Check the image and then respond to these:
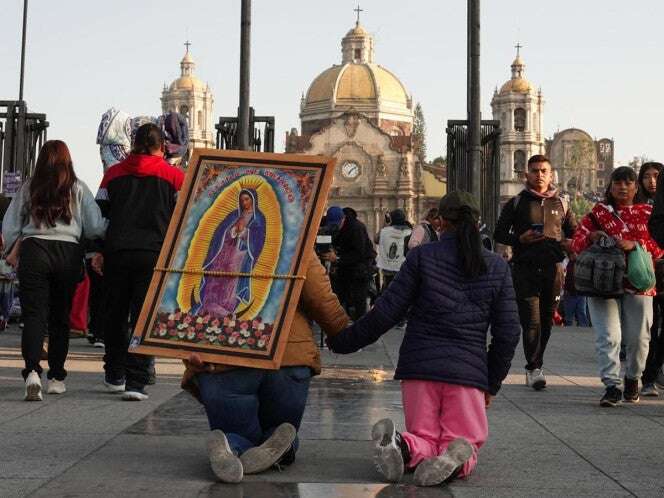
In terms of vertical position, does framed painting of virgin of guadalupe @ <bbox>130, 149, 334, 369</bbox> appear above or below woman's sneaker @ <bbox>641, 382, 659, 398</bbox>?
above

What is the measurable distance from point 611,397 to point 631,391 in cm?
39

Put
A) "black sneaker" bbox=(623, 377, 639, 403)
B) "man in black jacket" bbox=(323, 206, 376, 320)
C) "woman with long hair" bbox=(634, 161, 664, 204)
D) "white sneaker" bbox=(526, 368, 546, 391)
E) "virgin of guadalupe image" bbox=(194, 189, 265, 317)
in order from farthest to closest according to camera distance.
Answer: "man in black jacket" bbox=(323, 206, 376, 320) < "white sneaker" bbox=(526, 368, 546, 391) < "woman with long hair" bbox=(634, 161, 664, 204) < "black sneaker" bbox=(623, 377, 639, 403) < "virgin of guadalupe image" bbox=(194, 189, 265, 317)

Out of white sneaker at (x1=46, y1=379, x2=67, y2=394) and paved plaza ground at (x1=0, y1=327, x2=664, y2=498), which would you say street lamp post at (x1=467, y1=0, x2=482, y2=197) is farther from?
white sneaker at (x1=46, y1=379, x2=67, y2=394)

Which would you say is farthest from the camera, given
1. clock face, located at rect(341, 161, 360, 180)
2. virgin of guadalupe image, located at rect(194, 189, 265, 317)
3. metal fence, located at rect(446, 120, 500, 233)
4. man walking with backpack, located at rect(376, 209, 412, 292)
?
clock face, located at rect(341, 161, 360, 180)

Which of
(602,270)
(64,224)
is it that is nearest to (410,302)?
(602,270)

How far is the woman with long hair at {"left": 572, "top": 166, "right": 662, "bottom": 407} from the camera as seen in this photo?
9.16 metres

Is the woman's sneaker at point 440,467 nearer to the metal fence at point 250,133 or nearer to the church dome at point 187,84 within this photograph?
the metal fence at point 250,133

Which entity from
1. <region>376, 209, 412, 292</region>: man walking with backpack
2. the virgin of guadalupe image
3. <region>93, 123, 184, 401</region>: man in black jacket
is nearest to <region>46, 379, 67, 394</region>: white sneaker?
<region>93, 123, 184, 401</region>: man in black jacket

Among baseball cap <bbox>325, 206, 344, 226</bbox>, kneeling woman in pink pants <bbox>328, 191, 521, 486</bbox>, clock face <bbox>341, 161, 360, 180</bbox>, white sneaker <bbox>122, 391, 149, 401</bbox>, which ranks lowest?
white sneaker <bbox>122, 391, 149, 401</bbox>

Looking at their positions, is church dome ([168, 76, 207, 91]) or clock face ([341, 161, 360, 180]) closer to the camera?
clock face ([341, 161, 360, 180])

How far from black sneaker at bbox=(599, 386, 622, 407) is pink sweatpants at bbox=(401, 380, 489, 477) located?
2.90 meters

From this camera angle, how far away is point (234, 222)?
634 cm

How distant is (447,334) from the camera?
19.9ft

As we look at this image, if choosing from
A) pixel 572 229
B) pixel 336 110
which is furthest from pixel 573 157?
pixel 572 229
